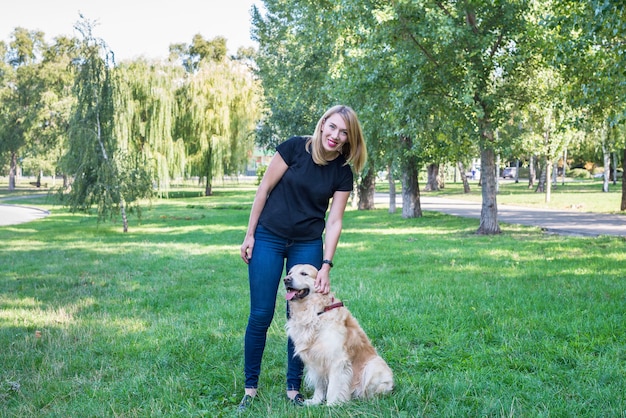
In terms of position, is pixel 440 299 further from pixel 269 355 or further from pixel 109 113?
pixel 109 113

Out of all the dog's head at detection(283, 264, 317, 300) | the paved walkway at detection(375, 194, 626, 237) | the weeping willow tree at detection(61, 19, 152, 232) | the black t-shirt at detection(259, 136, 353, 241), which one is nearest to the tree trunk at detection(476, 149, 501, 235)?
the paved walkway at detection(375, 194, 626, 237)

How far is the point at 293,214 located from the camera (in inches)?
167

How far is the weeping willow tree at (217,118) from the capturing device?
36.8m

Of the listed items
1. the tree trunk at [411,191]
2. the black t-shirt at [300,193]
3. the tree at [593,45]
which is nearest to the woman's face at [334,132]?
the black t-shirt at [300,193]

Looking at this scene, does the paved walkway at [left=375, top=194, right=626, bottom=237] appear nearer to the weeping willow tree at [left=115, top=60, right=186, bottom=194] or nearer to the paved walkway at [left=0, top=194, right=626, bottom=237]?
the paved walkway at [left=0, top=194, right=626, bottom=237]

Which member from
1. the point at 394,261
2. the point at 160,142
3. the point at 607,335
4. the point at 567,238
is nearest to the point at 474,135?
the point at 567,238

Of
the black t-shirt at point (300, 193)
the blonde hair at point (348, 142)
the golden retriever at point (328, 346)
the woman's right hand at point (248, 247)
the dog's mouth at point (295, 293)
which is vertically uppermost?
the blonde hair at point (348, 142)

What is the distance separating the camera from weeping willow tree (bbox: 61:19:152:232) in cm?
1911

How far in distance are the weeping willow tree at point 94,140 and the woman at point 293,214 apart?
16422mm

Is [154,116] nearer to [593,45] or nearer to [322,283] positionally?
[593,45]

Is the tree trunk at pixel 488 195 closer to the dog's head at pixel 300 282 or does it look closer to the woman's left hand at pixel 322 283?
the woman's left hand at pixel 322 283

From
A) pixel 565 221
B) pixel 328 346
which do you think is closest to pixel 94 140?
pixel 565 221

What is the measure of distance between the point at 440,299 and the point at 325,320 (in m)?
3.72

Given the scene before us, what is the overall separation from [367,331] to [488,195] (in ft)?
36.2
